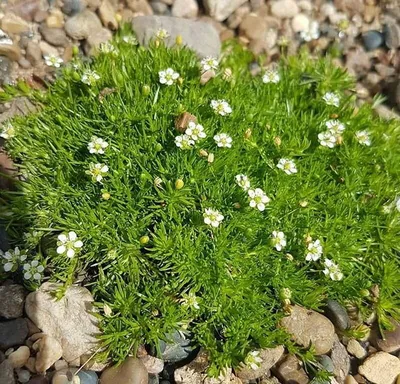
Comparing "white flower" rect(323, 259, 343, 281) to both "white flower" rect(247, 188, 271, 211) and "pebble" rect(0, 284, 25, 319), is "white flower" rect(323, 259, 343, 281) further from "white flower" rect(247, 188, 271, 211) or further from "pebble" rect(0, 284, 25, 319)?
"pebble" rect(0, 284, 25, 319)

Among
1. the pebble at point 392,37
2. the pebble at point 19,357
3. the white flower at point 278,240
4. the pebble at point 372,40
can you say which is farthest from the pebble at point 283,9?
the pebble at point 19,357

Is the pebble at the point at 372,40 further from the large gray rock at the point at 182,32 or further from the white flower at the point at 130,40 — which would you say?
the white flower at the point at 130,40

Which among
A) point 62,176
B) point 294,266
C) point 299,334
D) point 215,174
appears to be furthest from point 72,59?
point 299,334

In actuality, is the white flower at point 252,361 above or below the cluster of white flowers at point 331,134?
below

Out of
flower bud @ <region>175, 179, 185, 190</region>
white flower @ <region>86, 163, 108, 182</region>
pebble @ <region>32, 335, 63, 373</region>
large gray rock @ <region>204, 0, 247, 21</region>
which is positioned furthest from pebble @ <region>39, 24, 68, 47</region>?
pebble @ <region>32, 335, 63, 373</region>

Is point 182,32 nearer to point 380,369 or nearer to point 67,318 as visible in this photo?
point 67,318

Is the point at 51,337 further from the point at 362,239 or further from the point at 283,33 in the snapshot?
the point at 283,33
